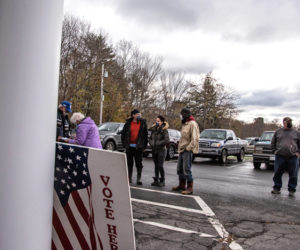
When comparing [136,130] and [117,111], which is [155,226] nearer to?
[136,130]

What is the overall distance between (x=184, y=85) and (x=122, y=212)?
37.9 m

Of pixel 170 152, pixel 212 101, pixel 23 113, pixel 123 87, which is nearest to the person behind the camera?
pixel 23 113

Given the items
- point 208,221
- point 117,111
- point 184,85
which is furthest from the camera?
point 184,85

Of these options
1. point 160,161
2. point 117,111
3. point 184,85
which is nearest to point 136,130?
point 160,161

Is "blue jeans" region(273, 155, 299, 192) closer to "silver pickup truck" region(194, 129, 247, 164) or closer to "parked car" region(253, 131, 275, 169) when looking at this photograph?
"parked car" region(253, 131, 275, 169)

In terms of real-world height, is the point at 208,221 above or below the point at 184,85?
below

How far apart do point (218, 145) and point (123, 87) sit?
19.0 meters

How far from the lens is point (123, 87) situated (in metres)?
31.8

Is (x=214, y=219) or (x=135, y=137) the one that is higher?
(x=135, y=137)

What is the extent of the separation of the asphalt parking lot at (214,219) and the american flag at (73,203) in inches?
82.9

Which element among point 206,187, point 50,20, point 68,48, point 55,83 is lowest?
point 206,187

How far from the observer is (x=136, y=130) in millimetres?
7359

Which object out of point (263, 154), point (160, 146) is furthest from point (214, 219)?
point (263, 154)

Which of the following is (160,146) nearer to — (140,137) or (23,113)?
(140,137)
